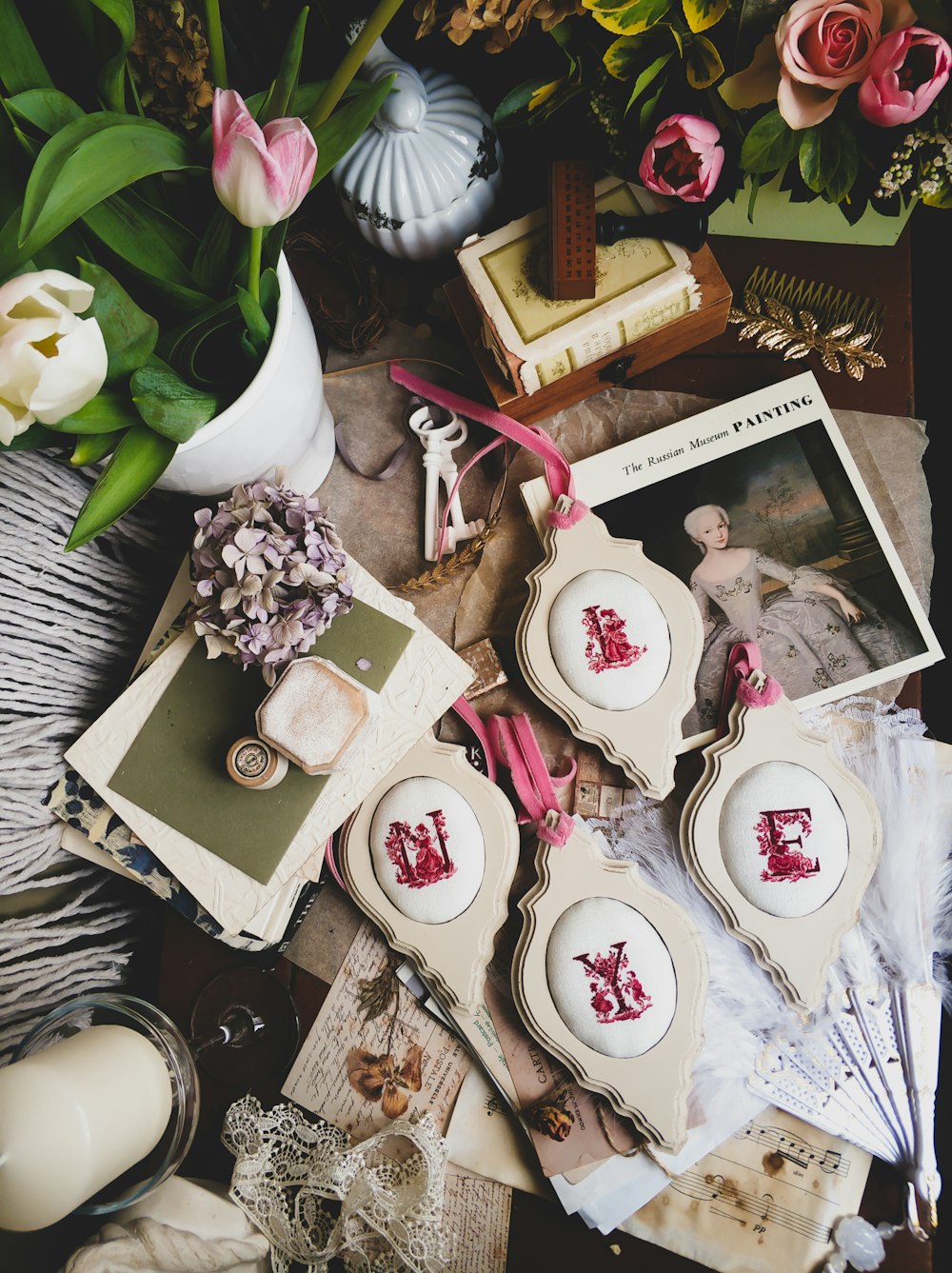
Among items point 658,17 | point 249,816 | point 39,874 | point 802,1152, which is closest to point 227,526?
point 249,816

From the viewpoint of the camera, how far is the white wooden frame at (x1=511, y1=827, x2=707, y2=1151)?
826 millimetres

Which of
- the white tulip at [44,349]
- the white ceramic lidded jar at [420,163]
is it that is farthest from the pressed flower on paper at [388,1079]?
the white ceramic lidded jar at [420,163]

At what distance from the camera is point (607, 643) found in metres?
0.87

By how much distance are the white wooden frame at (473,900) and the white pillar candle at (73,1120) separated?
24 cm

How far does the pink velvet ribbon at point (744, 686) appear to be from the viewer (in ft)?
2.85

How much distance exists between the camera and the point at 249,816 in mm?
816

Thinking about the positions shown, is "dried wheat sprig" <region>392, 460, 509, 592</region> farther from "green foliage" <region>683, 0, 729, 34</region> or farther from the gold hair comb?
"green foliage" <region>683, 0, 729, 34</region>

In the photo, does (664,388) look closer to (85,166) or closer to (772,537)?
(772,537)

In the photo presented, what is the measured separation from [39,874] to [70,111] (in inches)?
25.2

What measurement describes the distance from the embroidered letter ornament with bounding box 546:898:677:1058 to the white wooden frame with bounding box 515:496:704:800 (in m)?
0.13

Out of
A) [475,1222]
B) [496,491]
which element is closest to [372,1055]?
[475,1222]

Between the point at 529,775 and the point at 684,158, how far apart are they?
553 mm

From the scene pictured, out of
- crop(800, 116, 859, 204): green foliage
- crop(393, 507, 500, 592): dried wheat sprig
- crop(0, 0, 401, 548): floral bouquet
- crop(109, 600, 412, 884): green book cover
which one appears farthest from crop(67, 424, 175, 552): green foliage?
crop(800, 116, 859, 204): green foliage

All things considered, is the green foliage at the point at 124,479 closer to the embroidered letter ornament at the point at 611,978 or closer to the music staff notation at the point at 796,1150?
the embroidered letter ornament at the point at 611,978
